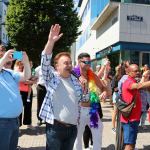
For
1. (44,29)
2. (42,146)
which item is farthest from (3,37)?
(42,146)

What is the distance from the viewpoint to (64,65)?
476cm

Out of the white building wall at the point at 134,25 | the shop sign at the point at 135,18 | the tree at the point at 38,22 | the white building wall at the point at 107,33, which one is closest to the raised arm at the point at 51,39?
the tree at the point at 38,22

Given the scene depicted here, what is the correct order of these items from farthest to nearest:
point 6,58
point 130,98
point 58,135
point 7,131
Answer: point 130,98 < point 58,135 < point 6,58 < point 7,131

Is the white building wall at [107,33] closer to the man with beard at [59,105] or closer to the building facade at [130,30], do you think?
the building facade at [130,30]

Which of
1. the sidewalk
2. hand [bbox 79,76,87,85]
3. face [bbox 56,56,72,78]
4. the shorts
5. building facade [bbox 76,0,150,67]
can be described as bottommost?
the sidewalk

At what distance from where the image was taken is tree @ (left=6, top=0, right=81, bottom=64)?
28375mm

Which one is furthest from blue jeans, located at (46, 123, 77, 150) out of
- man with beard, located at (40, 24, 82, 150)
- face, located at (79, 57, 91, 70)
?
face, located at (79, 57, 91, 70)

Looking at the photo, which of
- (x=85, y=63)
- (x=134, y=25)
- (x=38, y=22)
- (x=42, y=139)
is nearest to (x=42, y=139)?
(x=42, y=139)

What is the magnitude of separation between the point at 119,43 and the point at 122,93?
22832 mm

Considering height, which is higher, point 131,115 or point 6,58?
point 6,58

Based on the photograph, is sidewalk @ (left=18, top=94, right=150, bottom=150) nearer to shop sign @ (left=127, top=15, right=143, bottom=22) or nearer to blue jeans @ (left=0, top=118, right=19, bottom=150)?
blue jeans @ (left=0, top=118, right=19, bottom=150)

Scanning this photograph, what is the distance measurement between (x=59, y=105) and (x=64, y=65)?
1.49 feet

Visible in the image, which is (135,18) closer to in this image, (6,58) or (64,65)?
(64,65)

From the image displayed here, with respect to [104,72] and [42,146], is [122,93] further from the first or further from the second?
[42,146]
